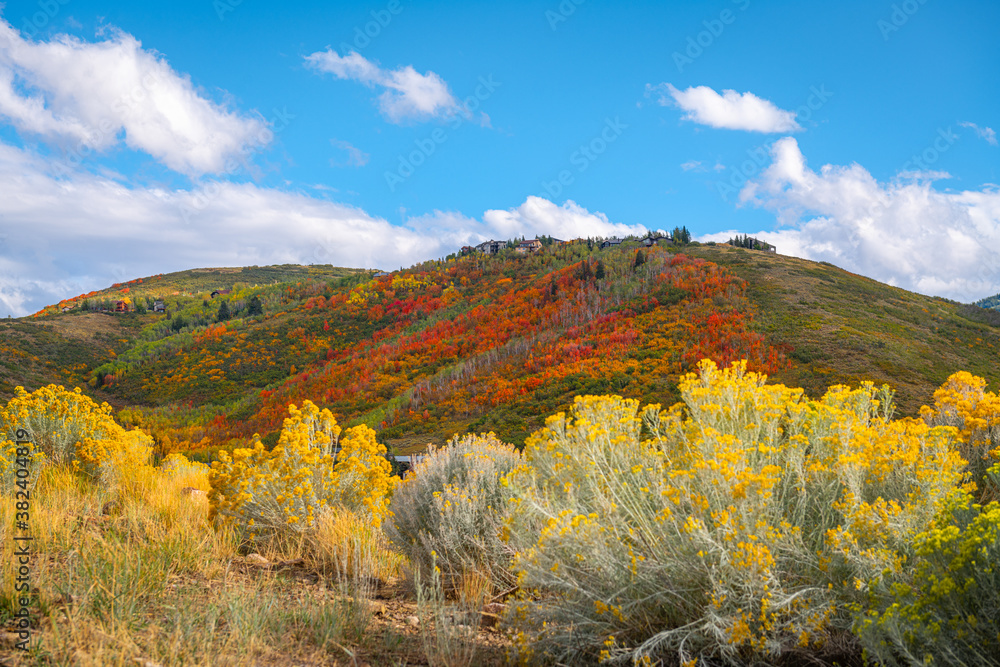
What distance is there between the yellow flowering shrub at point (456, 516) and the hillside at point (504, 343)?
17182 millimetres

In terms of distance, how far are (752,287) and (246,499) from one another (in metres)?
40.5

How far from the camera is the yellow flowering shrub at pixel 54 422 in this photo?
7098 mm

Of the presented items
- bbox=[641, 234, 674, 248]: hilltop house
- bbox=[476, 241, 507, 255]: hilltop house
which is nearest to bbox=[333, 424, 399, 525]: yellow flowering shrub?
bbox=[641, 234, 674, 248]: hilltop house

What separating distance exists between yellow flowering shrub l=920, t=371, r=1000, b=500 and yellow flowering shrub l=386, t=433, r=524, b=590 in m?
3.81

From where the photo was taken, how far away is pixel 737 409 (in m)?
3.68

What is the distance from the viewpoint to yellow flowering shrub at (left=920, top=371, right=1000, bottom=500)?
4.44 m

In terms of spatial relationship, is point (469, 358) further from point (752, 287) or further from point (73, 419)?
point (73, 419)

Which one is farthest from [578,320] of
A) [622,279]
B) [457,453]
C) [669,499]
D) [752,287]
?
[669,499]

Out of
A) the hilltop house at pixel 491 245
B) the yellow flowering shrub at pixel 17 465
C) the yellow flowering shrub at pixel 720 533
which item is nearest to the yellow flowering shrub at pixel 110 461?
the yellow flowering shrub at pixel 17 465

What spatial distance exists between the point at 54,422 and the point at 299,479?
455 cm

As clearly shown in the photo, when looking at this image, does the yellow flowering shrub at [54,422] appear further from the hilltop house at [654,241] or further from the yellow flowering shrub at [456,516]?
the hilltop house at [654,241]

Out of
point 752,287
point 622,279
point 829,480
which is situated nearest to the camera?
point 829,480

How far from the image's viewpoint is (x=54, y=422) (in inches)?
288

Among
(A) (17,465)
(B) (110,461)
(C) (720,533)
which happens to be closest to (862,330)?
(C) (720,533)
